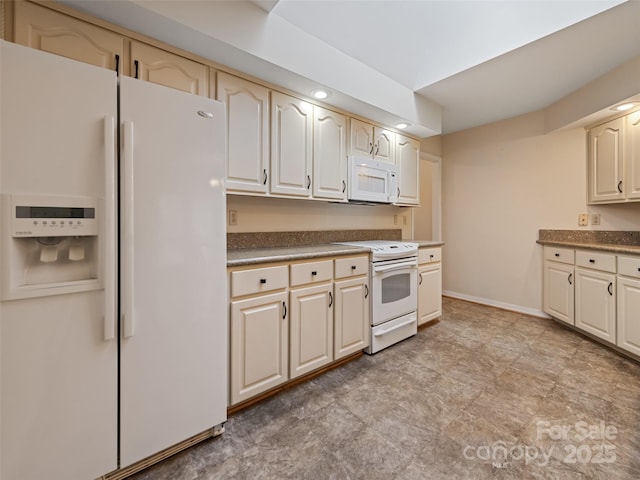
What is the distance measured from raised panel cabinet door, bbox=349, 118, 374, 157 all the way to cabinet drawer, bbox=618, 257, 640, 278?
2.30 m

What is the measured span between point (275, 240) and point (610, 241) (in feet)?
11.2

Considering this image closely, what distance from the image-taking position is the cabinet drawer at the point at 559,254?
288 cm

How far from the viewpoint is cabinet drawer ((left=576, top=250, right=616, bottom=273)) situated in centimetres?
241

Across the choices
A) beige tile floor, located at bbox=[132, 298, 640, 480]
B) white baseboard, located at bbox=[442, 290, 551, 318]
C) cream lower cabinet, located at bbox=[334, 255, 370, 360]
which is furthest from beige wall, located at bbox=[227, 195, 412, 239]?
white baseboard, located at bbox=[442, 290, 551, 318]

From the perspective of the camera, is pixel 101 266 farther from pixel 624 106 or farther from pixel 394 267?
pixel 624 106

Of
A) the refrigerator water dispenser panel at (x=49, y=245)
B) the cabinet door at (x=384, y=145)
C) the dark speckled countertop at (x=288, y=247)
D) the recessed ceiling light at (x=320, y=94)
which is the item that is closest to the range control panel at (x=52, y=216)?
the refrigerator water dispenser panel at (x=49, y=245)

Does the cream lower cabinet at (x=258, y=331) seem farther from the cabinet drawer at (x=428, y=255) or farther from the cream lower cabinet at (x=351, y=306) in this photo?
the cabinet drawer at (x=428, y=255)

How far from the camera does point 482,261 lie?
3908mm

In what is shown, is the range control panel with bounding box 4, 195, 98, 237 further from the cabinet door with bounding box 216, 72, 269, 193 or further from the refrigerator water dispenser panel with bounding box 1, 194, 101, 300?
the cabinet door with bounding box 216, 72, 269, 193

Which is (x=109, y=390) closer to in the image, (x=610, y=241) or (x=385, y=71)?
(x=385, y=71)

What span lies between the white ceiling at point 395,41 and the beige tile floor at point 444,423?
2211 mm

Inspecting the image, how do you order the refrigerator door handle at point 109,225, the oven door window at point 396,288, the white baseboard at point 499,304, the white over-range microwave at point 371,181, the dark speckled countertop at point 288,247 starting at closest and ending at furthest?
the refrigerator door handle at point 109,225 → the dark speckled countertop at point 288,247 → the oven door window at point 396,288 → the white over-range microwave at point 371,181 → the white baseboard at point 499,304

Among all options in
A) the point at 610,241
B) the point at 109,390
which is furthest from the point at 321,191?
the point at 610,241

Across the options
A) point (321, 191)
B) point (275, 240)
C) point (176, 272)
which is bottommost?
point (176, 272)
